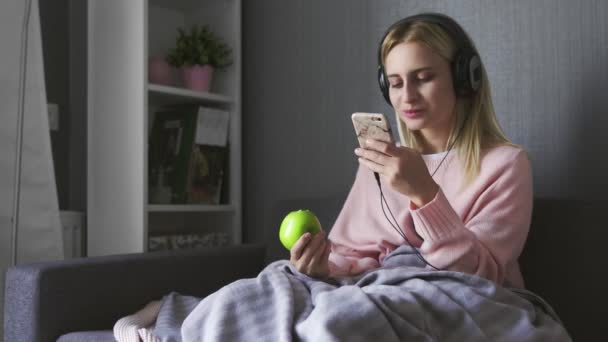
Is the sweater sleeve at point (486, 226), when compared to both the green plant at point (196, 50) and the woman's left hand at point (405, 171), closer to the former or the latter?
the woman's left hand at point (405, 171)

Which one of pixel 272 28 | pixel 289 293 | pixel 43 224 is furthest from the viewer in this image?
pixel 272 28

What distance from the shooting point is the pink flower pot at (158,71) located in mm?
2125

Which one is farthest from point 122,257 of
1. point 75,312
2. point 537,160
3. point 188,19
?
point 188,19

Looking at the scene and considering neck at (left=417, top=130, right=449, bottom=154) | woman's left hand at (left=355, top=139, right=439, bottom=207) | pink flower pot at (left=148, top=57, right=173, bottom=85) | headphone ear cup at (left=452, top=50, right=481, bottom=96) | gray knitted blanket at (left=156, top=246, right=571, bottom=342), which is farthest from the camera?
pink flower pot at (left=148, top=57, right=173, bottom=85)

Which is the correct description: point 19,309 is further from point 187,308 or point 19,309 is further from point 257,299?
point 257,299

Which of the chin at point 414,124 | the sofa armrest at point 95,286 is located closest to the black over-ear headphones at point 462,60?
the chin at point 414,124

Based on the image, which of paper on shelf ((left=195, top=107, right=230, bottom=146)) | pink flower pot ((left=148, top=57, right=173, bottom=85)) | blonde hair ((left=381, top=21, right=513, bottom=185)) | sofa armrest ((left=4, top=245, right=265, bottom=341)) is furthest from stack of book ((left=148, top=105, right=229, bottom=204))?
blonde hair ((left=381, top=21, right=513, bottom=185))

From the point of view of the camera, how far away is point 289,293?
1045 mm

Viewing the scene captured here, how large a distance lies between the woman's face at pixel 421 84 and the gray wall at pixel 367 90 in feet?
1.05

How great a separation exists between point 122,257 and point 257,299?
56cm

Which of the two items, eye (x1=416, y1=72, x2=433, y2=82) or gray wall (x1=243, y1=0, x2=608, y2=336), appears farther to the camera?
gray wall (x1=243, y1=0, x2=608, y2=336)

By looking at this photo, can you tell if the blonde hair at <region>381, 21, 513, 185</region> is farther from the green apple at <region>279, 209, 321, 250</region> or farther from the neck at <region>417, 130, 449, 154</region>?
the green apple at <region>279, 209, 321, 250</region>

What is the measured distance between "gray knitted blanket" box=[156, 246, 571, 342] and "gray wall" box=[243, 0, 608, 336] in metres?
0.37

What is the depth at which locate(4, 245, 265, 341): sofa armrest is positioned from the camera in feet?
4.30
